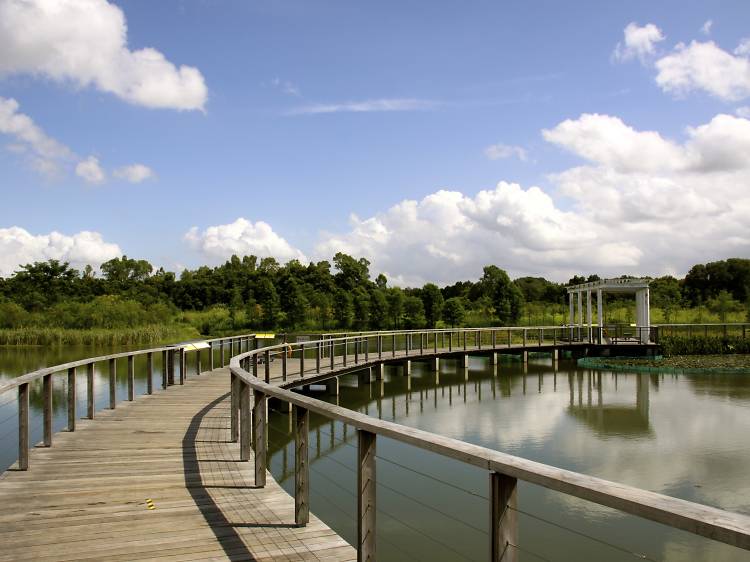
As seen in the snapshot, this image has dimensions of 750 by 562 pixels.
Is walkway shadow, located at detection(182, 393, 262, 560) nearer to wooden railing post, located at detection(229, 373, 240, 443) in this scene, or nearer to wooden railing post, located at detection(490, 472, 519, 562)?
wooden railing post, located at detection(229, 373, 240, 443)

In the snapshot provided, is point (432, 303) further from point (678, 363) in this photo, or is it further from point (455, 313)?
point (678, 363)

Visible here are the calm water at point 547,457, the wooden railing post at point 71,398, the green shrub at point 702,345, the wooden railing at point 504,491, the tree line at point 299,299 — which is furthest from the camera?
the tree line at point 299,299

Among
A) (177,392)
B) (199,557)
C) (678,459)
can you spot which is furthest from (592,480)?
(177,392)

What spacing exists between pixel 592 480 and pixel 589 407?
503 inches

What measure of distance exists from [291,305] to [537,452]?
109 ft

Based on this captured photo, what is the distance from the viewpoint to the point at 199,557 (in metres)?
3.19

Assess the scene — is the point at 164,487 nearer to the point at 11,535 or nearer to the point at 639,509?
the point at 11,535

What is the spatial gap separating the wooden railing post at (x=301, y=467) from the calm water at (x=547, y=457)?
20.1 inches

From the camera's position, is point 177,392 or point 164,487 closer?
point 164,487

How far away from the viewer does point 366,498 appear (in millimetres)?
2812

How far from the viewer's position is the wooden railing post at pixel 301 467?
3566 millimetres

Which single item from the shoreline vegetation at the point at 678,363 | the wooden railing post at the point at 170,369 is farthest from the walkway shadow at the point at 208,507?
the shoreline vegetation at the point at 678,363

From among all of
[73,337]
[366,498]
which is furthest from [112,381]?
[73,337]

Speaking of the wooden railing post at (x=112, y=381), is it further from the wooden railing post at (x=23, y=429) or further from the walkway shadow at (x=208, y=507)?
the wooden railing post at (x=23, y=429)
